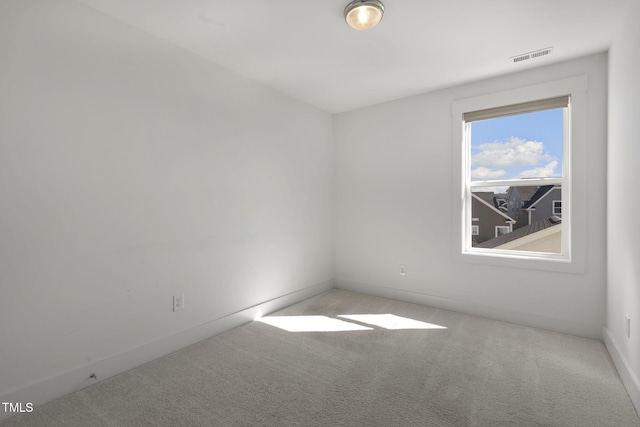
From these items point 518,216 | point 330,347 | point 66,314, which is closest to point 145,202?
point 66,314

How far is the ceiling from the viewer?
6.61 ft

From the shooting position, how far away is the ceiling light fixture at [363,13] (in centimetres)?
193

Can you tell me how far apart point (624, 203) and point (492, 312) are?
61.4 inches

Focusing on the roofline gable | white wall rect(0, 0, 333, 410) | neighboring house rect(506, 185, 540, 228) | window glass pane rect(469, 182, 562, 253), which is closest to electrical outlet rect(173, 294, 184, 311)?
white wall rect(0, 0, 333, 410)

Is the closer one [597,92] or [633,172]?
[633,172]

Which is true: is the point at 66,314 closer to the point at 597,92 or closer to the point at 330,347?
the point at 330,347

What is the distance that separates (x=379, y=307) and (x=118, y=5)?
3505 millimetres

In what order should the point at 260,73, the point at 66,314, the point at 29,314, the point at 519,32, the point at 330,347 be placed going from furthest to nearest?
the point at 260,73 → the point at 330,347 → the point at 519,32 → the point at 66,314 → the point at 29,314

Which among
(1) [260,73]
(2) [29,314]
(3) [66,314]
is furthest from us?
(1) [260,73]

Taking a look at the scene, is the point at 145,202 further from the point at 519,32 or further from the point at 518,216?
the point at 518,216

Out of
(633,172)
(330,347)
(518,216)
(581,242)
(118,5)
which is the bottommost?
(330,347)

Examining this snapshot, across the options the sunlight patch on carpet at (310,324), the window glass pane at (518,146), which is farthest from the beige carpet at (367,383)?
the window glass pane at (518,146)

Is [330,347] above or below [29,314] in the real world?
below

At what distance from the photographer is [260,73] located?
3.02 meters
